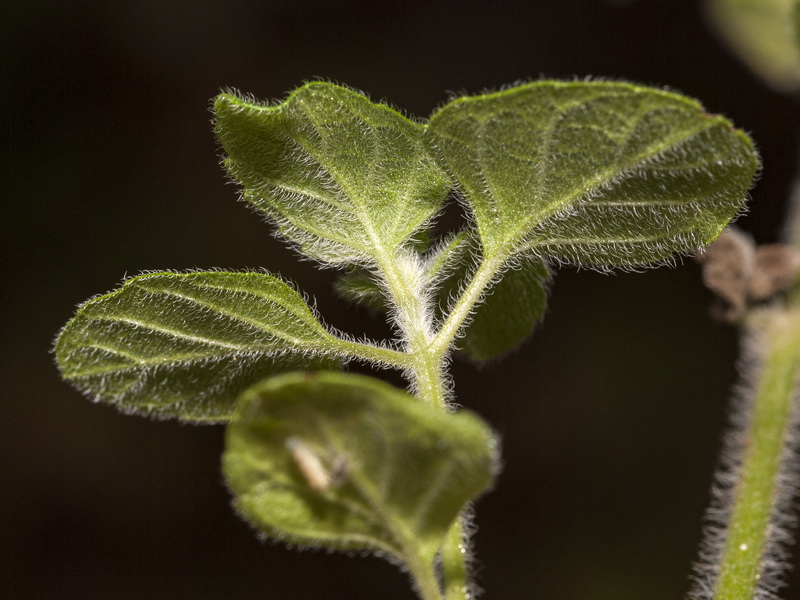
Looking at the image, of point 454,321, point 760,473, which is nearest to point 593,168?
Answer: point 454,321

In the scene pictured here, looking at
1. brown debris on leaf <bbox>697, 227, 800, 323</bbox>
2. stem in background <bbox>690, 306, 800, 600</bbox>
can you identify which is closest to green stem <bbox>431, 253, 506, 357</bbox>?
stem in background <bbox>690, 306, 800, 600</bbox>

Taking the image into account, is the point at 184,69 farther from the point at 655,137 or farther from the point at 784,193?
the point at 655,137

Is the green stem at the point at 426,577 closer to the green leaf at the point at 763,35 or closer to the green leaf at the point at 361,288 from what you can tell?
the green leaf at the point at 361,288

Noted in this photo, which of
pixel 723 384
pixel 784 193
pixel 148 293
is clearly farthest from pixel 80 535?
pixel 784 193

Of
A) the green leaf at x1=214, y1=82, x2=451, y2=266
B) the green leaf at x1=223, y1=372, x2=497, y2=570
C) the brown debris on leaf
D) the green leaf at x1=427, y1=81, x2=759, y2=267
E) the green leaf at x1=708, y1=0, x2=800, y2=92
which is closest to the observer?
the green leaf at x1=223, y1=372, x2=497, y2=570

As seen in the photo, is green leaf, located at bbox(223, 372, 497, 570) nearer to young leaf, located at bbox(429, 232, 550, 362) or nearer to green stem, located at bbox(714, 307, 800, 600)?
young leaf, located at bbox(429, 232, 550, 362)

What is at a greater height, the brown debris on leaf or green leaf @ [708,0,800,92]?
green leaf @ [708,0,800,92]

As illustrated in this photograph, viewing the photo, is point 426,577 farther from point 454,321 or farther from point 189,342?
point 189,342
